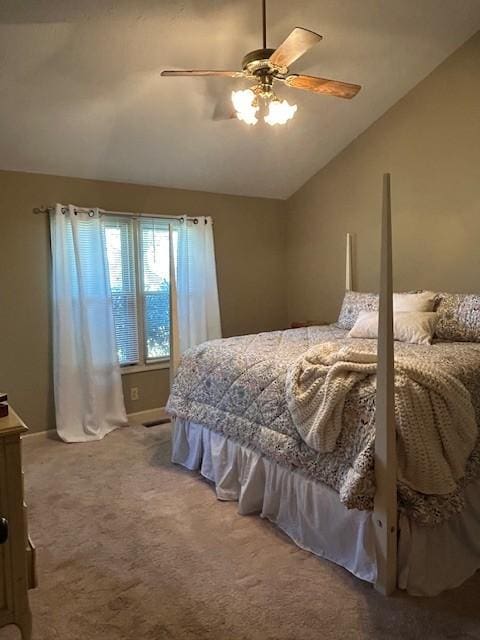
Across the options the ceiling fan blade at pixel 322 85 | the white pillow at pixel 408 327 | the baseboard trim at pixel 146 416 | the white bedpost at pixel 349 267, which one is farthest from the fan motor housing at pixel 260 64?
the baseboard trim at pixel 146 416

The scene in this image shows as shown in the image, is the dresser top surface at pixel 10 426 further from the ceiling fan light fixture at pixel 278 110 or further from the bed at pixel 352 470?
the ceiling fan light fixture at pixel 278 110

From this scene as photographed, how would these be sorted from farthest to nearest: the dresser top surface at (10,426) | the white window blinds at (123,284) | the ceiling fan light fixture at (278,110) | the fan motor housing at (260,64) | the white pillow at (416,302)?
the white window blinds at (123,284)
the white pillow at (416,302)
the ceiling fan light fixture at (278,110)
the fan motor housing at (260,64)
the dresser top surface at (10,426)

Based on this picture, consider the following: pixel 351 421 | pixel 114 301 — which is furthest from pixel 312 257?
pixel 351 421

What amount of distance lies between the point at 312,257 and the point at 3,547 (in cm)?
396

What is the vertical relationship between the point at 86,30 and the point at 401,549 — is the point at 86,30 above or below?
above

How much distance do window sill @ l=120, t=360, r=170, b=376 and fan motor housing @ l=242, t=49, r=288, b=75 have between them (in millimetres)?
2659

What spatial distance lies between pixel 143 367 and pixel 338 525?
2.57 metres

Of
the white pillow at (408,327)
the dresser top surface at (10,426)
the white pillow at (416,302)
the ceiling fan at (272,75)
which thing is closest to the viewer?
the dresser top surface at (10,426)

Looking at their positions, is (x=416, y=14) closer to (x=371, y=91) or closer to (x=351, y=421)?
(x=371, y=91)

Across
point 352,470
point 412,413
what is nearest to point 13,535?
point 352,470

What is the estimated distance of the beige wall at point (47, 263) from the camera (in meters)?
3.56

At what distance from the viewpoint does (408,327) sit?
10.2 feet

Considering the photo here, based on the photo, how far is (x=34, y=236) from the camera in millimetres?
3645

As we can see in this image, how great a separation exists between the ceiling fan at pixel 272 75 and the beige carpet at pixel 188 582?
A: 7.25ft
